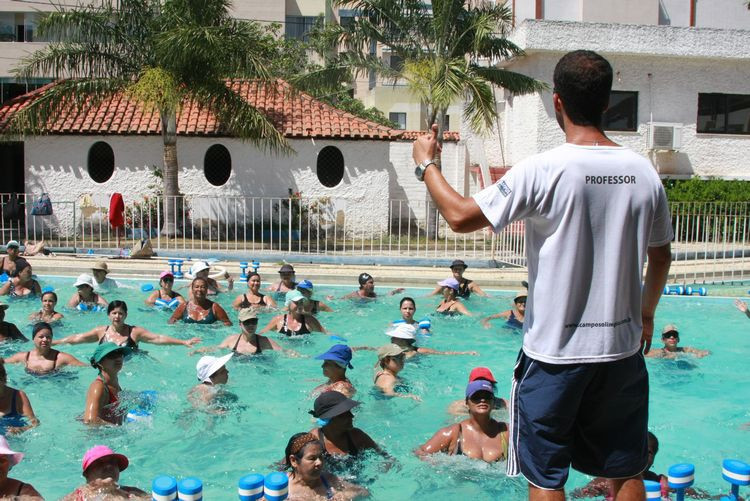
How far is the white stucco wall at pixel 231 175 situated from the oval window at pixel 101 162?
271mm

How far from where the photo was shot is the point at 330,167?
81.5 feet

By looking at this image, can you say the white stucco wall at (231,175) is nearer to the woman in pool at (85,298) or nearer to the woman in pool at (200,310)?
the woman in pool at (85,298)

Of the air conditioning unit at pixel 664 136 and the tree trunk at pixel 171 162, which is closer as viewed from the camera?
the tree trunk at pixel 171 162

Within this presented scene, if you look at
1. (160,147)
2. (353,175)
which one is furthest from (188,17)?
(353,175)

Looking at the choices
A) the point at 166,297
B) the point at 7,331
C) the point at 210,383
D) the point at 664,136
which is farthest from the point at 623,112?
the point at 210,383

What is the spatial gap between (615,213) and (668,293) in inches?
532

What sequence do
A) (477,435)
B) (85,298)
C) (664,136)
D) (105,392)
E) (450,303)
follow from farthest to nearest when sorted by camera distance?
(664,136)
(450,303)
(85,298)
(105,392)
(477,435)

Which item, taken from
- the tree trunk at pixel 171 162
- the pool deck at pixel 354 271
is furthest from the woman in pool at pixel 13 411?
the tree trunk at pixel 171 162

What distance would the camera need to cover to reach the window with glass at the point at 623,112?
26.9 metres

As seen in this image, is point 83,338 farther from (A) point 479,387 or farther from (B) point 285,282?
(A) point 479,387

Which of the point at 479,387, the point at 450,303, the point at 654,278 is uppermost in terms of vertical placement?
the point at 654,278

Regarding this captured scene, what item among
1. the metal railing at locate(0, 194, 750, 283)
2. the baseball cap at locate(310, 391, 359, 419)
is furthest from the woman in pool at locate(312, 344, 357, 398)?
the metal railing at locate(0, 194, 750, 283)

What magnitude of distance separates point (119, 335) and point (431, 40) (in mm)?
14594

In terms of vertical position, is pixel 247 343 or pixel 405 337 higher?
pixel 405 337
